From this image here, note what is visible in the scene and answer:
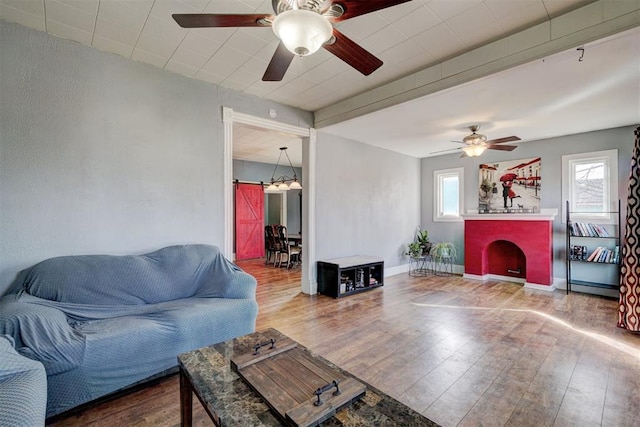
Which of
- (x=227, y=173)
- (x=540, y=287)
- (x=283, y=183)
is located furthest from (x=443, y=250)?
(x=227, y=173)

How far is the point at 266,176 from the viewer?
8852mm

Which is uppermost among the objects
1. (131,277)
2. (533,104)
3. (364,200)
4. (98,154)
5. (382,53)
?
(382,53)

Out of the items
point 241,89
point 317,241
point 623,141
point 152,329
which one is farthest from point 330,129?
point 623,141

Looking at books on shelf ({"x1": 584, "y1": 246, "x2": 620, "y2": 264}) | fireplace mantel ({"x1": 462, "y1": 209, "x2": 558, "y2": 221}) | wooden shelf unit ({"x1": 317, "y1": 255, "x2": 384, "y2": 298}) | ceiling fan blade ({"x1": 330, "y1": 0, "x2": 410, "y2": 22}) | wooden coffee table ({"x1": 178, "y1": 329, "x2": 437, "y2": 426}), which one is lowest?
wooden shelf unit ({"x1": 317, "y1": 255, "x2": 384, "y2": 298})

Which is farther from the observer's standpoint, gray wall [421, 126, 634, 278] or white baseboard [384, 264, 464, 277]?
white baseboard [384, 264, 464, 277]

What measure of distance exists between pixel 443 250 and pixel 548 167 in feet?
7.83

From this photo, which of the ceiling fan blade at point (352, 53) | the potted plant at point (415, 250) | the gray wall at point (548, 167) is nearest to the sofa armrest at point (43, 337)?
the ceiling fan blade at point (352, 53)

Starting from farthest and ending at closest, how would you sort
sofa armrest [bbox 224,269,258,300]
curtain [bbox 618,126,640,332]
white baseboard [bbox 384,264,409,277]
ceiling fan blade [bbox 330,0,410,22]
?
white baseboard [bbox 384,264,409,277], curtain [bbox 618,126,640,332], sofa armrest [bbox 224,269,258,300], ceiling fan blade [bbox 330,0,410,22]

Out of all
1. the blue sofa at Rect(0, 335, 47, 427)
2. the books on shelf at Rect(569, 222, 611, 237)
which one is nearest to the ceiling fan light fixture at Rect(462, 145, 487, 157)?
the books on shelf at Rect(569, 222, 611, 237)

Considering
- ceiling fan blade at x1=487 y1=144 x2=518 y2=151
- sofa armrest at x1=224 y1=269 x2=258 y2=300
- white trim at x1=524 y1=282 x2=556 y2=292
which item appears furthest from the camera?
white trim at x1=524 y1=282 x2=556 y2=292

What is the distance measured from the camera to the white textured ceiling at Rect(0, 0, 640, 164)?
2268 millimetres

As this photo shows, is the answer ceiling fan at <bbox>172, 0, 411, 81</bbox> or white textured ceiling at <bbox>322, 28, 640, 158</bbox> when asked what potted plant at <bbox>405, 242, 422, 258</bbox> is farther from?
ceiling fan at <bbox>172, 0, 411, 81</bbox>

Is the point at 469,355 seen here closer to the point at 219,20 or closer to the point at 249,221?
the point at 219,20

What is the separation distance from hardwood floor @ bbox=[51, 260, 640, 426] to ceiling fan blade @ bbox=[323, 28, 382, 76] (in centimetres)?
237
